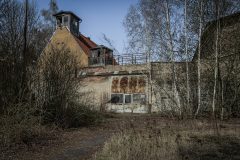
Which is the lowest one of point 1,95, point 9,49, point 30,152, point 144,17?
point 30,152

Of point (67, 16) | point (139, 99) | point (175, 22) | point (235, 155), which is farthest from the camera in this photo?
point (67, 16)

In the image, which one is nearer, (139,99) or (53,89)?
(53,89)

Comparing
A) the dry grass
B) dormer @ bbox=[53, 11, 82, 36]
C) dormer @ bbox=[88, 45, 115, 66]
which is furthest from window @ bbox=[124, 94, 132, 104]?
the dry grass

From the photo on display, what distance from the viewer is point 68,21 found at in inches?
1372

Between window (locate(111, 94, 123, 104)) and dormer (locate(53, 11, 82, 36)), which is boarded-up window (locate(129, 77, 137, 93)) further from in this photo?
dormer (locate(53, 11, 82, 36))

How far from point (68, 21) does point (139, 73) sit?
14.6m

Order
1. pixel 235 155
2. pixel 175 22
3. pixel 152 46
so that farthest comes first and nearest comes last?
pixel 152 46 → pixel 175 22 → pixel 235 155

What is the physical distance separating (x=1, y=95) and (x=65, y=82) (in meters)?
3.24

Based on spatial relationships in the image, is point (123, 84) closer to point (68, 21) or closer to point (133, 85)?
point (133, 85)

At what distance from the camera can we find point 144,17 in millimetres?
20969

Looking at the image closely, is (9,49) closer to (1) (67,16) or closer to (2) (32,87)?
(2) (32,87)

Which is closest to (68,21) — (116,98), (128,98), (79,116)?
(116,98)

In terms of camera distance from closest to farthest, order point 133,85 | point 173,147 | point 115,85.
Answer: point 173,147
point 133,85
point 115,85

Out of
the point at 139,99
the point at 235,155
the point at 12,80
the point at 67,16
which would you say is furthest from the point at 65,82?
the point at 67,16
